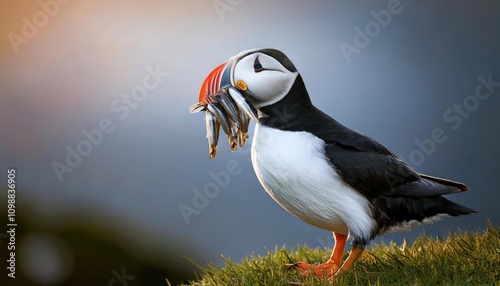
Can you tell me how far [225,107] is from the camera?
297 cm

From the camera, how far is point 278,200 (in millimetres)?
3025

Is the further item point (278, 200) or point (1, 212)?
point (1, 212)

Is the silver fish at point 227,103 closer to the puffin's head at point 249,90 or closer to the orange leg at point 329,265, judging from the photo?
the puffin's head at point 249,90

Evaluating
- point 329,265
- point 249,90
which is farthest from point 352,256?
point 249,90

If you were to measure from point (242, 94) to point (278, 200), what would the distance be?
1.77 ft

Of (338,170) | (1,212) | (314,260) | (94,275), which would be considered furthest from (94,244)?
→ (338,170)

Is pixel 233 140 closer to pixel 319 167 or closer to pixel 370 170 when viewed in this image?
pixel 319 167

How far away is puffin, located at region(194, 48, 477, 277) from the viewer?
Result: 2875 millimetres

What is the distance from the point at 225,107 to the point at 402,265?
118cm

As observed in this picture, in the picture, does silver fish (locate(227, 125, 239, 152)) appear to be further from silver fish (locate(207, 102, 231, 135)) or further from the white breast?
the white breast

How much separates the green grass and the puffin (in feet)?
0.46

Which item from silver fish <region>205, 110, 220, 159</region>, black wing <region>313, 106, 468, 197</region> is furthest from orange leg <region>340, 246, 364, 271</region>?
silver fish <region>205, 110, 220, 159</region>

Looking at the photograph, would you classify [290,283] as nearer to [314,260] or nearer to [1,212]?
[314,260]

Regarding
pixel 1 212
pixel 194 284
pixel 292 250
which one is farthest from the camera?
pixel 1 212
